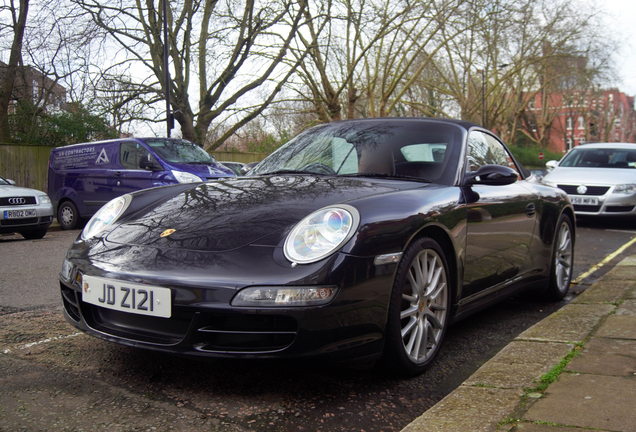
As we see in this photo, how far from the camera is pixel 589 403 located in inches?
90.3

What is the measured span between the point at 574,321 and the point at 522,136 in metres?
68.8

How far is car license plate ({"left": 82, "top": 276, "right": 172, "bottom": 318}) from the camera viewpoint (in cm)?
240

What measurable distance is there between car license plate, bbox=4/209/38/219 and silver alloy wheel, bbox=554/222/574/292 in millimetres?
7127

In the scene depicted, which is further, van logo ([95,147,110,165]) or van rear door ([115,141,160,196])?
van logo ([95,147,110,165])

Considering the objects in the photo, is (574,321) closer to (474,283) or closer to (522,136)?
(474,283)

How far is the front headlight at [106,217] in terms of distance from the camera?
311 cm

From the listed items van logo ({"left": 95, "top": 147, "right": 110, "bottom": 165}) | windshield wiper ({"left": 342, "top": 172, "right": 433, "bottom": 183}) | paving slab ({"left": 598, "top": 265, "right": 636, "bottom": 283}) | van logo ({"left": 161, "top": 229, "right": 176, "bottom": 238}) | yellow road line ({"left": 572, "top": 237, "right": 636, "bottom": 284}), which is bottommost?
yellow road line ({"left": 572, "top": 237, "right": 636, "bottom": 284})

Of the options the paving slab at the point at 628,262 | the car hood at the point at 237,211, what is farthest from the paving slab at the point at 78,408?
the paving slab at the point at 628,262

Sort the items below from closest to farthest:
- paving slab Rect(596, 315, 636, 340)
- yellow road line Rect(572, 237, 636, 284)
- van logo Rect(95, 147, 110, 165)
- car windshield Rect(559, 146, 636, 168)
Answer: paving slab Rect(596, 315, 636, 340) < yellow road line Rect(572, 237, 636, 284) < van logo Rect(95, 147, 110, 165) < car windshield Rect(559, 146, 636, 168)

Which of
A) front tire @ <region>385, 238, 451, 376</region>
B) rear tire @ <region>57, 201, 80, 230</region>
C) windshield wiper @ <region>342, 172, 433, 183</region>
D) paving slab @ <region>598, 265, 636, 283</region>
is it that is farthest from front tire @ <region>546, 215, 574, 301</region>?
rear tire @ <region>57, 201, 80, 230</region>

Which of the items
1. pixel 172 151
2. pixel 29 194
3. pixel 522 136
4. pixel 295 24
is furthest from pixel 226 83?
pixel 522 136

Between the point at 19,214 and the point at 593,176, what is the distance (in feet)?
30.3

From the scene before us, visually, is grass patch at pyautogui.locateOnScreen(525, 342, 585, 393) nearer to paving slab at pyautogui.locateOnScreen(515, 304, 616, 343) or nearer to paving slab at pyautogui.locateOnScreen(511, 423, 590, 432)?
paving slab at pyautogui.locateOnScreen(515, 304, 616, 343)

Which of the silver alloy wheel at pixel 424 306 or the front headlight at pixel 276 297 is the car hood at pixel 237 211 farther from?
the silver alloy wheel at pixel 424 306
